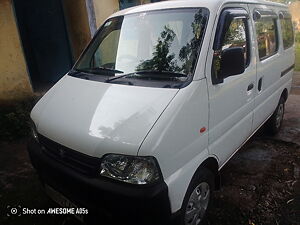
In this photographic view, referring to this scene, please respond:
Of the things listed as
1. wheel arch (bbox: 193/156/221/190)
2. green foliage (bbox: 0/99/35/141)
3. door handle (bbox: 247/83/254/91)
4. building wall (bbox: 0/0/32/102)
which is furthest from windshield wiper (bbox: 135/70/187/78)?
building wall (bbox: 0/0/32/102)

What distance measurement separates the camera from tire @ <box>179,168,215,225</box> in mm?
2338

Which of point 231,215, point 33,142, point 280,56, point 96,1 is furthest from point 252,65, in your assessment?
point 96,1

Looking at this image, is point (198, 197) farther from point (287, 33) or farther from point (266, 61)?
point (287, 33)

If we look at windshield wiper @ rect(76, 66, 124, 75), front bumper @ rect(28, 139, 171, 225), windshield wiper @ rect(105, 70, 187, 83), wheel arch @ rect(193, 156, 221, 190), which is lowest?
wheel arch @ rect(193, 156, 221, 190)

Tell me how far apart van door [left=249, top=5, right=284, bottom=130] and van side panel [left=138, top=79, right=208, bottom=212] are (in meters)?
1.42

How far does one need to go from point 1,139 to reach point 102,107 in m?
3.57

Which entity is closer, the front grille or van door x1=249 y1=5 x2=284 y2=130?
the front grille

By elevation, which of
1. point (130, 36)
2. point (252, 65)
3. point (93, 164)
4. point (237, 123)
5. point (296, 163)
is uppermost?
point (130, 36)

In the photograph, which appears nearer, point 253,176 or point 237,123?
point 237,123

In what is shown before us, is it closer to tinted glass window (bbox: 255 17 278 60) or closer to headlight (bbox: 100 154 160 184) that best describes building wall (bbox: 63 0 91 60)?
tinted glass window (bbox: 255 17 278 60)

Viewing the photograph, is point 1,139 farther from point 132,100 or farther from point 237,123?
point 237,123

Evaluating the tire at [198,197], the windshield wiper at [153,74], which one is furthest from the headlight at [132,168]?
the windshield wiper at [153,74]

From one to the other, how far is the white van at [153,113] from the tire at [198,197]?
1 cm

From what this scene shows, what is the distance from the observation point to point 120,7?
7.83m
